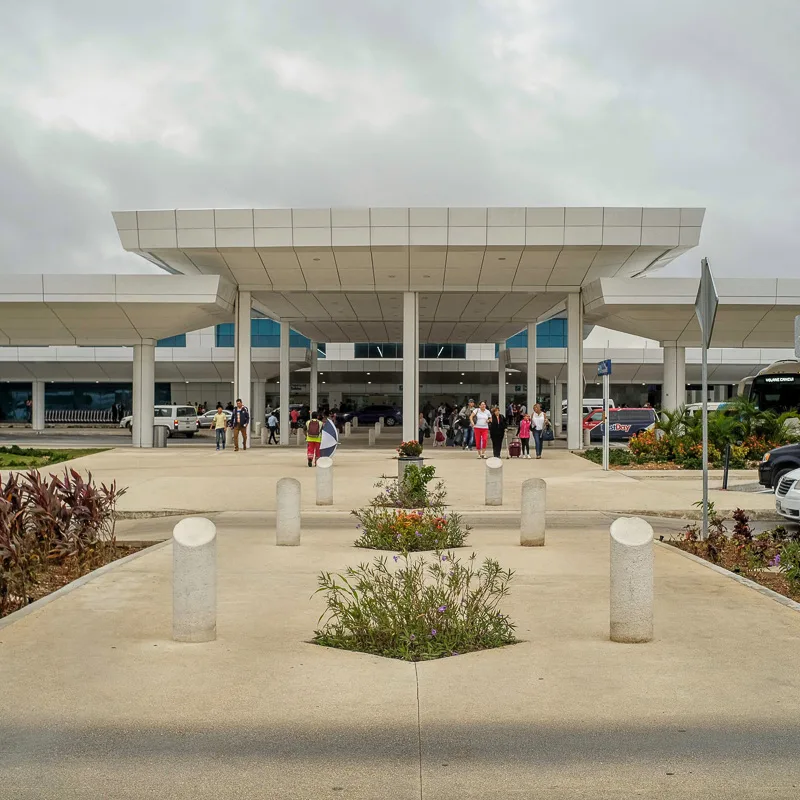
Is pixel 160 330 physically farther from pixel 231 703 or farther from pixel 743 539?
pixel 231 703

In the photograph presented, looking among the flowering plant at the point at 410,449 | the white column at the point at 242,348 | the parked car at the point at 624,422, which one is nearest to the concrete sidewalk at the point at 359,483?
the flowering plant at the point at 410,449

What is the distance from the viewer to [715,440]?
26234mm

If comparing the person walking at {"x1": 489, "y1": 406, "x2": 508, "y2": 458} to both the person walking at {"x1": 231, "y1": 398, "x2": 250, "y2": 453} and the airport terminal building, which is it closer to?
the airport terminal building

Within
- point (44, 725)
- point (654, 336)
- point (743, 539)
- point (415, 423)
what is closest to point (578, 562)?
point (743, 539)

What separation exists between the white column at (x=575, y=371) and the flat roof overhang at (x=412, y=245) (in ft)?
2.48

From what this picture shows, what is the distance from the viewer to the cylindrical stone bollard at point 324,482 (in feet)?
55.2

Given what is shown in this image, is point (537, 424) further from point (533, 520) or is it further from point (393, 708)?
point (393, 708)

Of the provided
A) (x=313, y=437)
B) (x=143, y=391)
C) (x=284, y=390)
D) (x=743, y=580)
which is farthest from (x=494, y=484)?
(x=284, y=390)

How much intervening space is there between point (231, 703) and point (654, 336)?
32.3 m

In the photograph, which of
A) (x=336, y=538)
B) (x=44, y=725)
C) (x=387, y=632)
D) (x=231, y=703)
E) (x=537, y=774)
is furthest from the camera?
(x=336, y=538)

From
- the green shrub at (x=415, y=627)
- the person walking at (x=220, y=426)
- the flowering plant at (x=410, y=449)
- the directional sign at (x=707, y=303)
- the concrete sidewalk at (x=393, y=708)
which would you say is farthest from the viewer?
the person walking at (x=220, y=426)

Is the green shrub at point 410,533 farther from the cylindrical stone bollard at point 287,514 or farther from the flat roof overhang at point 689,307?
the flat roof overhang at point 689,307

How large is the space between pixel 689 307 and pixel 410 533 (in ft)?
75.6

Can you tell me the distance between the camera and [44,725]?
17.0ft
